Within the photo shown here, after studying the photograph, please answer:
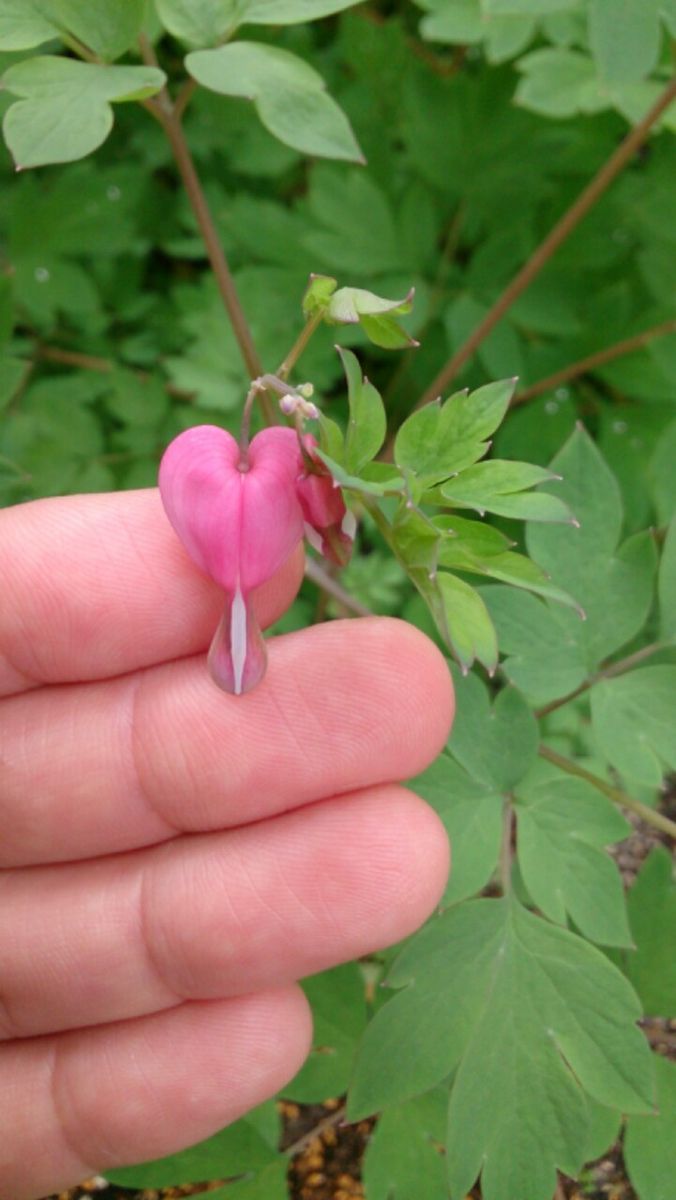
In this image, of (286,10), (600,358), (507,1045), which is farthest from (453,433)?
(600,358)

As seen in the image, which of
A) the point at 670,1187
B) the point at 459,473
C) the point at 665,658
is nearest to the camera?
the point at 459,473

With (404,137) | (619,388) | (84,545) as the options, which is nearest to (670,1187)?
(84,545)

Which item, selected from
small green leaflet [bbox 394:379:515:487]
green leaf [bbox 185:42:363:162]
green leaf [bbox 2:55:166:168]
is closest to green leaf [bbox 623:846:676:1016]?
small green leaflet [bbox 394:379:515:487]

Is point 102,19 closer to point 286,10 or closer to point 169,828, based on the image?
point 286,10

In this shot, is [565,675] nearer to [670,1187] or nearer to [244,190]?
[670,1187]

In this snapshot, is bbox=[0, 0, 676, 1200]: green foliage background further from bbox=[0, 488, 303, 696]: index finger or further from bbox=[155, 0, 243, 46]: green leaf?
bbox=[0, 488, 303, 696]: index finger

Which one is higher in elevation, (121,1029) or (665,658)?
(665,658)

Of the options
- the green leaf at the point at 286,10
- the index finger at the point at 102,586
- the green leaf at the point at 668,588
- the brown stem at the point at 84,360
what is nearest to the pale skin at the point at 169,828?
the index finger at the point at 102,586

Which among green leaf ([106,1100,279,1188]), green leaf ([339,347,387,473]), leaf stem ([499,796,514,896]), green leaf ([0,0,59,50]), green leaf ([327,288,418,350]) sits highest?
green leaf ([0,0,59,50])
